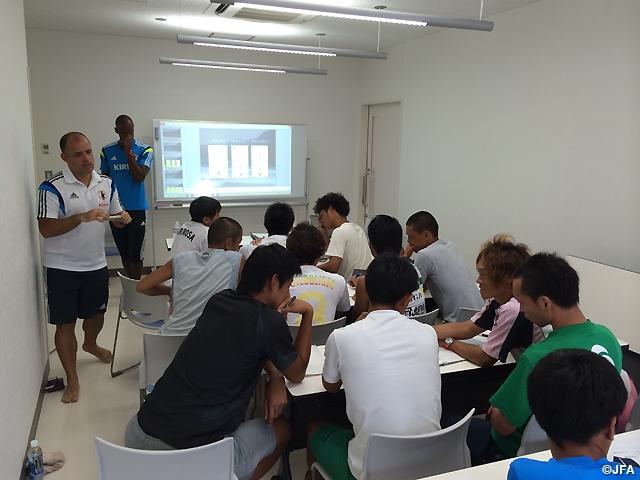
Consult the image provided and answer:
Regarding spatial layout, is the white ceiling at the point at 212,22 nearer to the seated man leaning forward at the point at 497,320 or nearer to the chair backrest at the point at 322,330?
the seated man leaning forward at the point at 497,320

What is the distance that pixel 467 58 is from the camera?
542 centimetres

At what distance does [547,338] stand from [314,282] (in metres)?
1.27

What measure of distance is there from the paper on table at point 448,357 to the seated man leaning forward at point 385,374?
46 centimetres

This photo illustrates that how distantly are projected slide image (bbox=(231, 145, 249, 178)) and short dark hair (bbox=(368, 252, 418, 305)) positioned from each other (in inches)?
215

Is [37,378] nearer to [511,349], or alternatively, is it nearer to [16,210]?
[16,210]

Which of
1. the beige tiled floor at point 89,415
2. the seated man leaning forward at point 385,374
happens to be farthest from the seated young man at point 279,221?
the seated man leaning forward at point 385,374

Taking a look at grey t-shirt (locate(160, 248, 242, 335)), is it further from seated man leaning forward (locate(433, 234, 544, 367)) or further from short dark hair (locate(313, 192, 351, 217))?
short dark hair (locate(313, 192, 351, 217))

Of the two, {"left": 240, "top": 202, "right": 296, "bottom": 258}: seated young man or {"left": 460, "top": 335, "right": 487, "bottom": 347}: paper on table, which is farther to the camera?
{"left": 240, "top": 202, "right": 296, "bottom": 258}: seated young man

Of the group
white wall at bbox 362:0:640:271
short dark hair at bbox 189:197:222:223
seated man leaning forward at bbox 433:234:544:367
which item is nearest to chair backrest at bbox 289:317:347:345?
seated man leaning forward at bbox 433:234:544:367

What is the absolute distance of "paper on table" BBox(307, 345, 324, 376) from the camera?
214cm

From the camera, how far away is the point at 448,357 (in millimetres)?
2266

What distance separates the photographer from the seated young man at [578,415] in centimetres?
111

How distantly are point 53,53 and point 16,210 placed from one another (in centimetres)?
432

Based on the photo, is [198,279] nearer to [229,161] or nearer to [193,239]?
[193,239]
